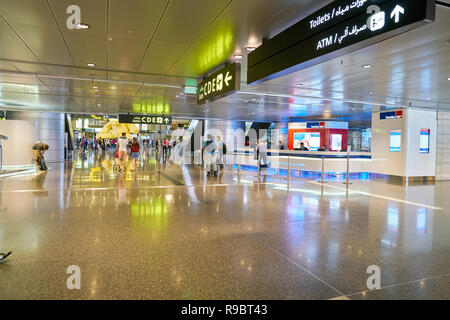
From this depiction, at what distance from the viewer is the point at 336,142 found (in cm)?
2681

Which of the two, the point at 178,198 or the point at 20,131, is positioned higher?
the point at 20,131

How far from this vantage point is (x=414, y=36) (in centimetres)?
549

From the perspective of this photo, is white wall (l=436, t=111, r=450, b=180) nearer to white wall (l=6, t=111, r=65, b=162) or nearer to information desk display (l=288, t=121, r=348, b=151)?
information desk display (l=288, t=121, r=348, b=151)

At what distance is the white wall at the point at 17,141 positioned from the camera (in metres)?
15.6

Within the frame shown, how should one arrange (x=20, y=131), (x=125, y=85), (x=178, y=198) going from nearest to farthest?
(x=178, y=198), (x=125, y=85), (x=20, y=131)

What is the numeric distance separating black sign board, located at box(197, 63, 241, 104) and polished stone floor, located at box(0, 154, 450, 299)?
2.58m

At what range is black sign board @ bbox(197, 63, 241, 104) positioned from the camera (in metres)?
6.43

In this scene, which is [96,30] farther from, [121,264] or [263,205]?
[263,205]

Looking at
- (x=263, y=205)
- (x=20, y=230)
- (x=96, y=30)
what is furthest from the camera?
(x=263, y=205)

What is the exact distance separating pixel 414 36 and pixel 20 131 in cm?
1751

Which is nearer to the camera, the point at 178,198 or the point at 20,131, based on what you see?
the point at 178,198

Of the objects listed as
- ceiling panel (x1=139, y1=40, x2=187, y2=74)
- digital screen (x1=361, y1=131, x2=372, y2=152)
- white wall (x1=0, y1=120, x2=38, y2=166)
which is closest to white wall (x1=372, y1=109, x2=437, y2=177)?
ceiling panel (x1=139, y1=40, x2=187, y2=74)
